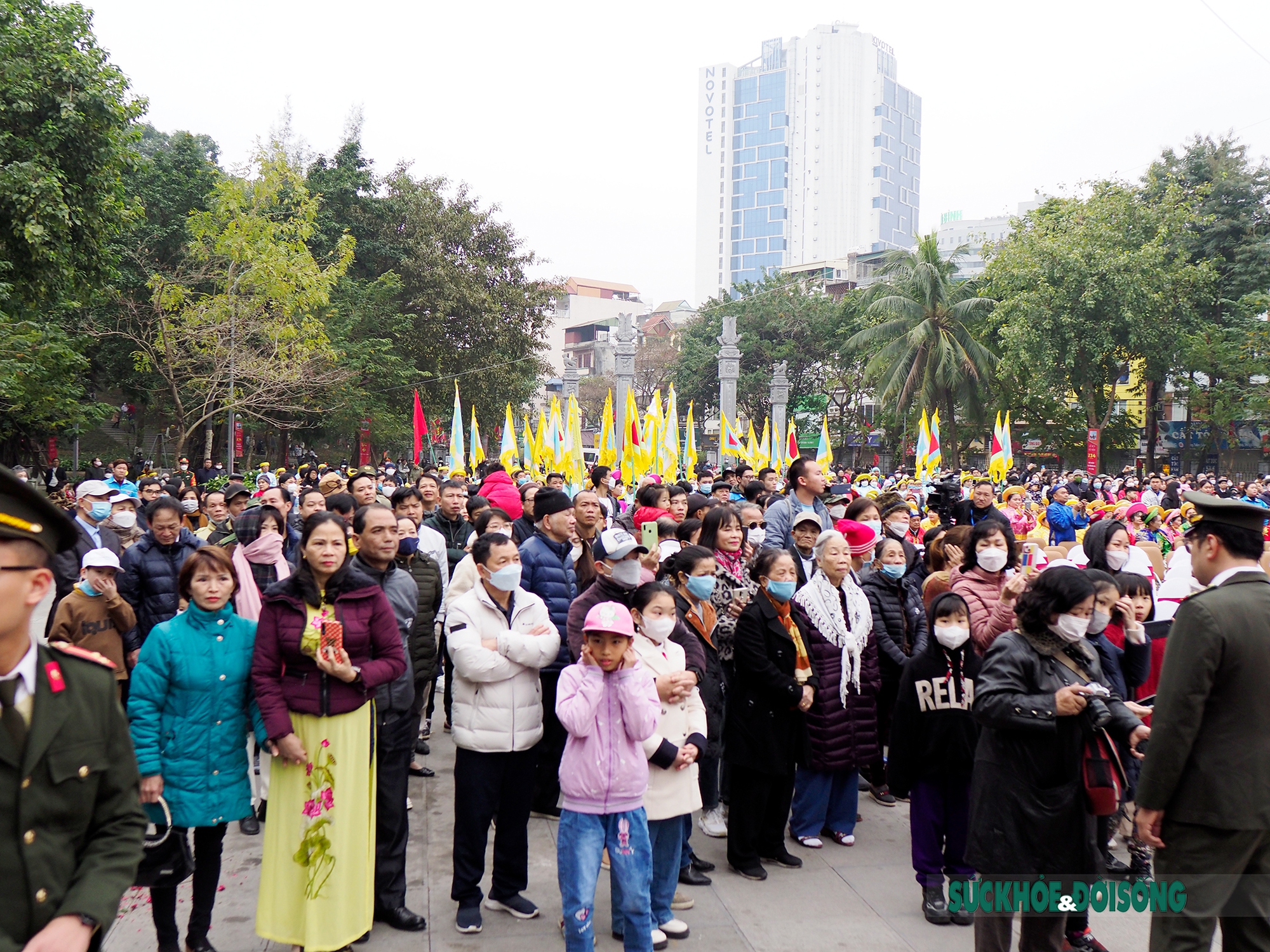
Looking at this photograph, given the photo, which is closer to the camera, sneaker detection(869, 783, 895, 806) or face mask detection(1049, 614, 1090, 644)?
face mask detection(1049, 614, 1090, 644)

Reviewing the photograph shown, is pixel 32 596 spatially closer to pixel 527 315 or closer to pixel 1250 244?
pixel 527 315

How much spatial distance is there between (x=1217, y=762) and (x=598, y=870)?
2.09m

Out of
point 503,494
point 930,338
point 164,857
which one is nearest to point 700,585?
point 164,857

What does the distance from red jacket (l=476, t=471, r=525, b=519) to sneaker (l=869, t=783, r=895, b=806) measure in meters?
3.59

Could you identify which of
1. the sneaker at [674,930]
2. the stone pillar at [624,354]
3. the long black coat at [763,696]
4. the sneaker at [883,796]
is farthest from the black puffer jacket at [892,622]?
the stone pillar at [624,354]

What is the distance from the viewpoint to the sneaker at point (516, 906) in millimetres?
4121

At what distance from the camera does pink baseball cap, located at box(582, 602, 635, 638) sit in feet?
11.1

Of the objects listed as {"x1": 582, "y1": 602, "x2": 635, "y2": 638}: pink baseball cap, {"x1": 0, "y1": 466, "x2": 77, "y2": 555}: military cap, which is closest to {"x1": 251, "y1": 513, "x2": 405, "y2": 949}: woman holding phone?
{"x1": 582, "y1": 602, "x2": 635, "y2": 638}: pink baseball cap

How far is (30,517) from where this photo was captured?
6.46ft

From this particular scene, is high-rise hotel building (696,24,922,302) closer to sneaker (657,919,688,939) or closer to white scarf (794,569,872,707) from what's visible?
white scarf (794,569,872,707)

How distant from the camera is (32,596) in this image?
197 centimetres

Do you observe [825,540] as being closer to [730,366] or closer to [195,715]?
[195,715]

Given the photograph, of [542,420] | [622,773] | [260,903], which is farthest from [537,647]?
[542,420]

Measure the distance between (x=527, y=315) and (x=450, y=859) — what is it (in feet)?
89.3
